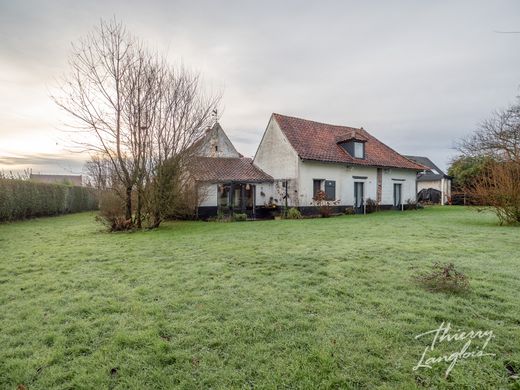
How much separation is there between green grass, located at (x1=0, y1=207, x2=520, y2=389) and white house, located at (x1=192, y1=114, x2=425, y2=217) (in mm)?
10916

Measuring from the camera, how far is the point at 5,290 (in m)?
4.55

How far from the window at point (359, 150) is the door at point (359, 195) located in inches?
76.0

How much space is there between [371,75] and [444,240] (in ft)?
29.2

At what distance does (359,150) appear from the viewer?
2117 centimetres

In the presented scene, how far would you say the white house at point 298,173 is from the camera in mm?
18047

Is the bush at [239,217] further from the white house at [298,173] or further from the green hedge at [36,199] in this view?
the green hedge at [36,199]

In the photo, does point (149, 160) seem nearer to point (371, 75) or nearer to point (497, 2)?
point (371, 75)

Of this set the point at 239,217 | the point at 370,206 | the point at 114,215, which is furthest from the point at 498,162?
the point at 114,215

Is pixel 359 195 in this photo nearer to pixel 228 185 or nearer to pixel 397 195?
Result: pixel 397 195

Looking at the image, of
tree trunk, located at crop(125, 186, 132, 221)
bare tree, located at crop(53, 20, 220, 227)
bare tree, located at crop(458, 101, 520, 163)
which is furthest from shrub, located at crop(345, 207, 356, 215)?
tree trunk, located at crop(125, 186, 132, 221)

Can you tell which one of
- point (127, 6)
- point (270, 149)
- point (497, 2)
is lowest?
point (497, 2)

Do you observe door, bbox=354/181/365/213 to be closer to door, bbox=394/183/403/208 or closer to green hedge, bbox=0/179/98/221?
door, bbox=394/183/403/208

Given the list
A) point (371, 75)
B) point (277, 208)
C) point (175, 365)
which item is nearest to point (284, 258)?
point (175, 365)
